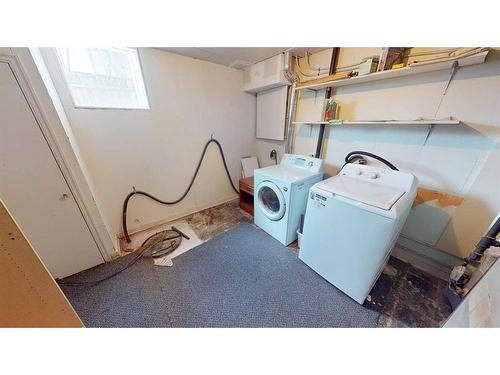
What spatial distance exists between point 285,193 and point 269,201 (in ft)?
1.53

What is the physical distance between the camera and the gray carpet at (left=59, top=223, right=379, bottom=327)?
133cm

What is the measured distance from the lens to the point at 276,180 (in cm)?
190

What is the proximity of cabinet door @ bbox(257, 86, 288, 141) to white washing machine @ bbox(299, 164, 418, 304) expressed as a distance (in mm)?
1414

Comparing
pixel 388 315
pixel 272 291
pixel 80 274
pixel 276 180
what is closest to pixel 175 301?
pixel 272 291

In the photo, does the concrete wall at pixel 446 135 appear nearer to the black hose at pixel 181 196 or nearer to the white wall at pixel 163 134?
the white wall at pixel 163 134

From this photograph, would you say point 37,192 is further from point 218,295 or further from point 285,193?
point 285,193

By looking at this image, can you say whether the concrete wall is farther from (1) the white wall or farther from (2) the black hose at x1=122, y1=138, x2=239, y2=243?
(2) the black hose at x1=122, y1=138, x2=239, y2=243

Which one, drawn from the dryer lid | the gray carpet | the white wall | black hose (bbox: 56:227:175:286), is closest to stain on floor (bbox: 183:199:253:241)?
the white wall

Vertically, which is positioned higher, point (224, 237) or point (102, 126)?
point (102, 126)

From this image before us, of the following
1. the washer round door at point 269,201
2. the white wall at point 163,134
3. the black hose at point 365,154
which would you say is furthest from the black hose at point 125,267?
the black hose at point 365,154

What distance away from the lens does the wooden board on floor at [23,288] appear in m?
0.63

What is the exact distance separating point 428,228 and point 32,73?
3680 millimetres

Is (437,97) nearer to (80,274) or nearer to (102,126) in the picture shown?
(102,126)

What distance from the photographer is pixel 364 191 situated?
4.54 feet
